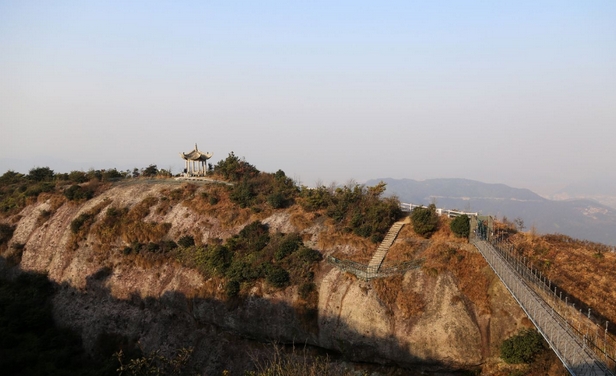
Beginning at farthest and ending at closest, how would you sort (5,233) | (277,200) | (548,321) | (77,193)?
(77,193), (5,233), (277,200), (548,321)

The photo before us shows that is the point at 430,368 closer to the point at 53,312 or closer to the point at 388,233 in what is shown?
the point at 388,233

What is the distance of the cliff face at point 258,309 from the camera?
2988cm

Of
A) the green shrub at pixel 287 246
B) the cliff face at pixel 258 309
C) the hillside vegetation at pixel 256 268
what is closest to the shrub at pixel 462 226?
the hillside vegetation at pixel 256 268

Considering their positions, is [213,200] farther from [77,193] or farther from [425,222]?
[425,222]

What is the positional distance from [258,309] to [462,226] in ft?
53.2

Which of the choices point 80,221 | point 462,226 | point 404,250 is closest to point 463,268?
point 462,226

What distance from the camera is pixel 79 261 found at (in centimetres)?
4566

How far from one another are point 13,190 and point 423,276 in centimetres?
5172

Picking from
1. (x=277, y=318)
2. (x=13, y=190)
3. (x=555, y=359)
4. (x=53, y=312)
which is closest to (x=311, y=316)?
(x=277, y=318)

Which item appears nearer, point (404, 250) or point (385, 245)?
point (404, 250)

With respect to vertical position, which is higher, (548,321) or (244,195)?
(244,195)

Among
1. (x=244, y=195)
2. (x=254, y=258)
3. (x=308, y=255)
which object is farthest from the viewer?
(x=244, y=195)

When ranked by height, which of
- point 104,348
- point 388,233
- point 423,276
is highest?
point 388,233

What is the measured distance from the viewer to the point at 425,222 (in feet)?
122
